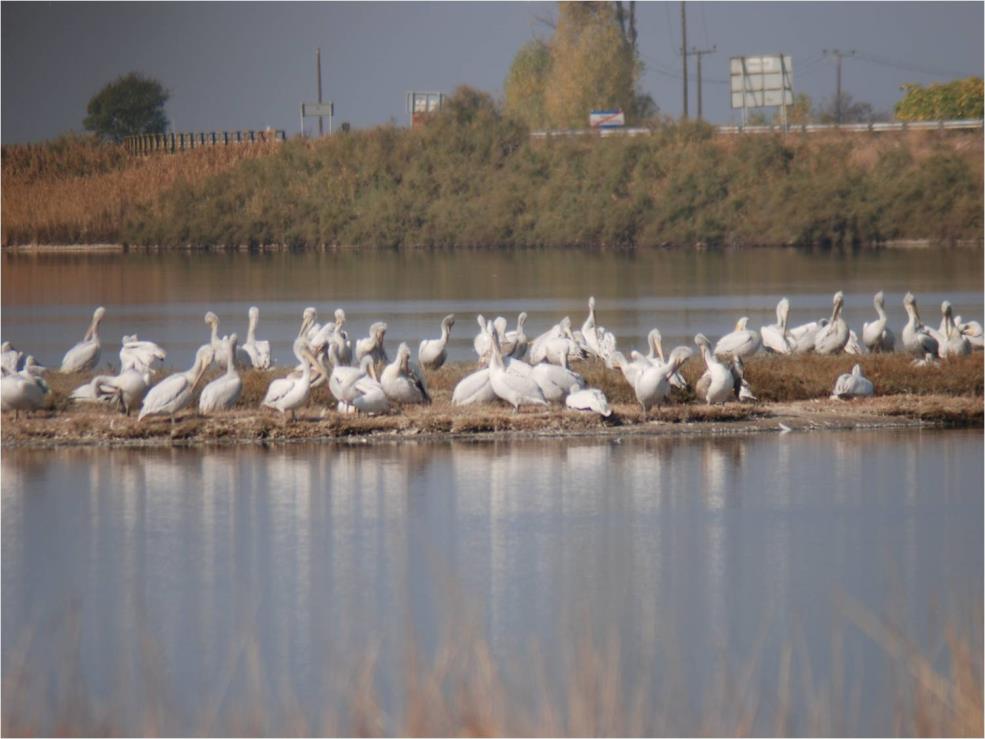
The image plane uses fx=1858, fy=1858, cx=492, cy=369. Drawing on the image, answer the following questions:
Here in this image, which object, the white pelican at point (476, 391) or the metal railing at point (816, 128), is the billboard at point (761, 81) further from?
the white pelican at point (476, 391)

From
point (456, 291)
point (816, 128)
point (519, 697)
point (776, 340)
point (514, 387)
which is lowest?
point (519, 697)

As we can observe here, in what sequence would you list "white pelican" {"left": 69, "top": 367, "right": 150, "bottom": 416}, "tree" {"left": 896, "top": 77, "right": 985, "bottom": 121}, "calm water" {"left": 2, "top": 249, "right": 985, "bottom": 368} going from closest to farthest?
1. "white pelican" {"left": 69, "top": 367, "right": 150, "bottom": 416}
2. "calm water" {"left": 2, "top": 249, "right": 985, "bottom": 368}
3. "tree" {"left": 896, "top": 77, "right": 985, "bottom": 121}

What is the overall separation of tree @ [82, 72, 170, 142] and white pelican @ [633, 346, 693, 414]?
65.4 metres

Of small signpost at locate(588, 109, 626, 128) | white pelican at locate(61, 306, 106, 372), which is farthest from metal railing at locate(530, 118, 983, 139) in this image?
white pelican at locate(61, 306, 106, 372)

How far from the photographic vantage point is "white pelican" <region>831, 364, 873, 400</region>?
1530 cm

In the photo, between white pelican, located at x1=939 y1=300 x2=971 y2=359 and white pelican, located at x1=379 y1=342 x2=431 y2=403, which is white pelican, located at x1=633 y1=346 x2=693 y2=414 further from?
white pelican, located at x1=939 y1=300 x2=971 y2=359

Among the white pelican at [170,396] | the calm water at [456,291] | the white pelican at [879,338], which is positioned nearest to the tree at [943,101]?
the calm water at [456,291]

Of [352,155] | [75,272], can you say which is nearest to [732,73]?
[352,155]

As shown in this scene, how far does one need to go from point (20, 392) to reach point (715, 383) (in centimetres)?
548

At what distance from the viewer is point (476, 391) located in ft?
49.8

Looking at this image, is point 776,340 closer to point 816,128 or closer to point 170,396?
point 170,396

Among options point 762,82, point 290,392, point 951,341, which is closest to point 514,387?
point 290,392

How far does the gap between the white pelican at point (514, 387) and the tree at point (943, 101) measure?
74381mm

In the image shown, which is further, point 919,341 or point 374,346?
point 919,341
